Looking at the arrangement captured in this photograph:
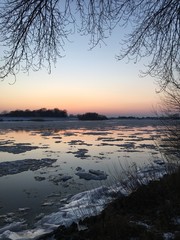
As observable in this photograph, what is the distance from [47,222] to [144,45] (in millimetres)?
4418

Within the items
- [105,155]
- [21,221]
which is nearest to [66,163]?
[105,155]

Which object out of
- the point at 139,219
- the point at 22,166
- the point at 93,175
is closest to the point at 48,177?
the point at 93,175

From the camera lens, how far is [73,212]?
7.51 meters

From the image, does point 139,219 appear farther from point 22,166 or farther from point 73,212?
point 22,166

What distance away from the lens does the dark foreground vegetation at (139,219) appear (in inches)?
210

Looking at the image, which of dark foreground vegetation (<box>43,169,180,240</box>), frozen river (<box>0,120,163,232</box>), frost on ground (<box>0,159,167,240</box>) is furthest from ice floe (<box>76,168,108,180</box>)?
dark foreground vegetation (<box>43,169,180,240</box>)

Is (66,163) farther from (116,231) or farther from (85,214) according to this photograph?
(116,231)

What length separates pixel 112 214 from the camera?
20.4 ft

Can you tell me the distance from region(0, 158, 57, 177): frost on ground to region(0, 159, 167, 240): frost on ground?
4459 mm

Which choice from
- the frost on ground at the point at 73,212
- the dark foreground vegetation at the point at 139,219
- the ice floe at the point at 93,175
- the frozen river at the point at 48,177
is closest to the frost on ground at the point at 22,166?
the frozen river at the point at 48,177

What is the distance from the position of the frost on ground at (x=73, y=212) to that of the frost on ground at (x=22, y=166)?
4459 mm

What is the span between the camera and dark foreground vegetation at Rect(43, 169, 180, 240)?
532 cm

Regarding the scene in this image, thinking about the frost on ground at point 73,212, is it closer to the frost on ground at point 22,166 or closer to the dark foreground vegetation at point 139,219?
the dark foreground vegetation at point 139,219

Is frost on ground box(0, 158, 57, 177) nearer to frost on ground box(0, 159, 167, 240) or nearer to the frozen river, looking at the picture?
the frozen river
